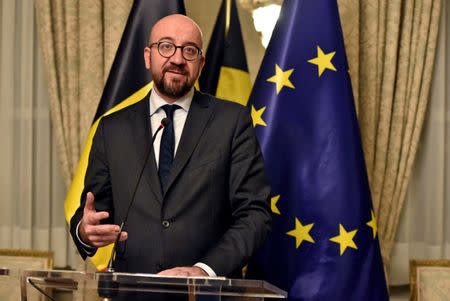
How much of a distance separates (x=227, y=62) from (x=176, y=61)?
1.60 meters

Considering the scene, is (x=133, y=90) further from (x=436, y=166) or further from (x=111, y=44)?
(x=436, y=166)

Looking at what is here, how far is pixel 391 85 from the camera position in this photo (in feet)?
14.4

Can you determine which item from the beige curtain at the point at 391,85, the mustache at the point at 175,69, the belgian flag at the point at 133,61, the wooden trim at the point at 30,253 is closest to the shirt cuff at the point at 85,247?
the mustache at the point at 175,69

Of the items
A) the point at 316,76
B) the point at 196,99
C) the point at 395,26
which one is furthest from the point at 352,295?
the point at 395,26

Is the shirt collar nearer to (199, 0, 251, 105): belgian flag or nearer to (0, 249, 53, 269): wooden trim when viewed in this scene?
(199, 0, 251, 105): belgian flag

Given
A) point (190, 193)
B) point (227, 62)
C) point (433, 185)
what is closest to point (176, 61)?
point (190, 193)

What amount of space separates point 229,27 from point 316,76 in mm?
828

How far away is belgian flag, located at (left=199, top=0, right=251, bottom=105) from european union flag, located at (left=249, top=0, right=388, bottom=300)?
1.78ft

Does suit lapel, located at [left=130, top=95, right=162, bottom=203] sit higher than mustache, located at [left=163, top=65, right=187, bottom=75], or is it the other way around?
mustache, located at [left=163, top=65, right=187, bottom=75]

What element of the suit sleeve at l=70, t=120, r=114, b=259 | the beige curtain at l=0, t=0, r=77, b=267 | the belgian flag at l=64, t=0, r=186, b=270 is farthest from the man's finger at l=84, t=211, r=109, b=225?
the beige curtain at l=0, t=0, r=77, b=267

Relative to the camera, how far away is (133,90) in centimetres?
403

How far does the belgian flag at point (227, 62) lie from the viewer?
174 inches

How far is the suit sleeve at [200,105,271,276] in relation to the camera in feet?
8.58

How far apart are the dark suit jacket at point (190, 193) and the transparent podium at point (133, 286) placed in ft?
1.86
